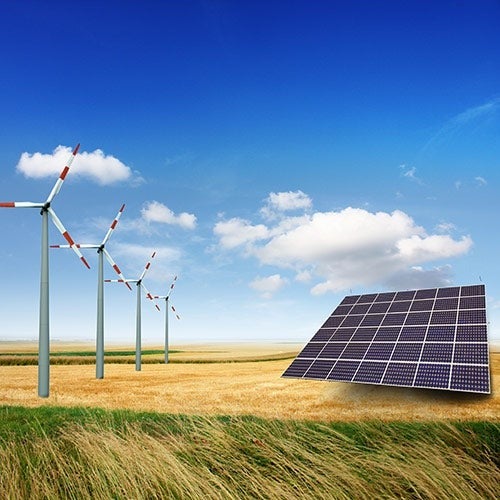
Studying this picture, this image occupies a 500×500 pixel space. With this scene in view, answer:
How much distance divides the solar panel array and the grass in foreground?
6.50 meters

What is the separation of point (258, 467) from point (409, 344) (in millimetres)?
14920

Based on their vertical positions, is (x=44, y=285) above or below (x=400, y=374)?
above

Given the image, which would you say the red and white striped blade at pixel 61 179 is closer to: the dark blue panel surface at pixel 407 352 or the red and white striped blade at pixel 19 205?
the red and white striped blade at pixel 19 205

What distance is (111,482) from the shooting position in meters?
8.23

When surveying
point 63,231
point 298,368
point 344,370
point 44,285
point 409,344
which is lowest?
point 298,368

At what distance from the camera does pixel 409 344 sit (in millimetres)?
22078

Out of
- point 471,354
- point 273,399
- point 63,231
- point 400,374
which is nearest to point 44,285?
point 63,231

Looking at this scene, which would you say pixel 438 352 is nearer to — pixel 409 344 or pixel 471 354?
pixel 471 354

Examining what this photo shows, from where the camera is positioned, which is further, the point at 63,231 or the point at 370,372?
the point at 63,231

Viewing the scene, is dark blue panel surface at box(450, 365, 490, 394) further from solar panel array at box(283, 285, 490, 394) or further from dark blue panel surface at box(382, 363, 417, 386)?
dark blue panel surface at box(382, 363, 417, 386)

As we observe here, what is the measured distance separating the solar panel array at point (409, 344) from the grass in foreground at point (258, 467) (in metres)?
6.50

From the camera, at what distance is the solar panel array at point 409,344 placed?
Result: 19188mm

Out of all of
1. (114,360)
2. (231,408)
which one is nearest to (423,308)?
(231,408)

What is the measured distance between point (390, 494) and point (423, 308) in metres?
18.8
